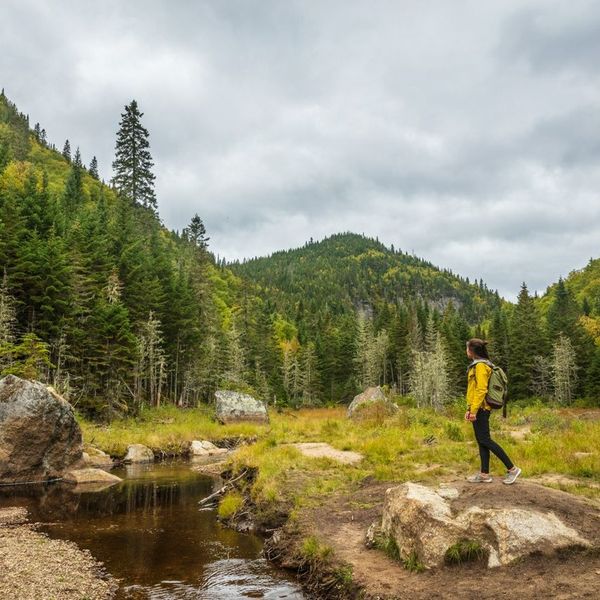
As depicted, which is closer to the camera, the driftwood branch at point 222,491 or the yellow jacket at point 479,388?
the yellow jacket at point 479,388

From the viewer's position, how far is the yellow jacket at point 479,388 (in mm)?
9547

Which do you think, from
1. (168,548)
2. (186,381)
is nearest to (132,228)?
(186,381)

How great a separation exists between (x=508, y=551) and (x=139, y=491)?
14678 millimetres

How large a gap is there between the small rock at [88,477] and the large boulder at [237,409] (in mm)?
24620

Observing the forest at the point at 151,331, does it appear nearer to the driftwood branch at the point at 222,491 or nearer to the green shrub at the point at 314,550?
the driftwood branch at the point at 222,491

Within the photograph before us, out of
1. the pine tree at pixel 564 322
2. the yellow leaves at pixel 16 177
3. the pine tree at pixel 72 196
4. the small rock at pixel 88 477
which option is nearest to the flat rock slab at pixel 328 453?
the small rock at pixel 88 477

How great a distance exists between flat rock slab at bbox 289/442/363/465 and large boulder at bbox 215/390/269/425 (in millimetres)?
26209

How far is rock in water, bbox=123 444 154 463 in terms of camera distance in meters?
26.7

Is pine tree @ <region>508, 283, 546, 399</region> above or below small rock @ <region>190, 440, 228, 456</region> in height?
above

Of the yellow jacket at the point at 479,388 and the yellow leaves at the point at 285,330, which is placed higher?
the yellow leaves at the point at 285,330

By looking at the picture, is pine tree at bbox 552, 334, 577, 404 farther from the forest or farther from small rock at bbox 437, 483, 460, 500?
small rock at bbox 437, 483, 460, 500

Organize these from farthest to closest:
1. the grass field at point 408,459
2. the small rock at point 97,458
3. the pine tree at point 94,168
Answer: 1. the pine tree at point 94,168
2. the small rock at point 97,458
3. the grass field at point 408,459

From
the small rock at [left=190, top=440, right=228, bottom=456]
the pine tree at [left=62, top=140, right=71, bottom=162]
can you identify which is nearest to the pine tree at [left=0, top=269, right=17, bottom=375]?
the small rock at [left=190, top=440, right=228, bottom=456]

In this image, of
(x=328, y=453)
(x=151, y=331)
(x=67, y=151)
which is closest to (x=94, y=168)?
(x=67, y=151)
